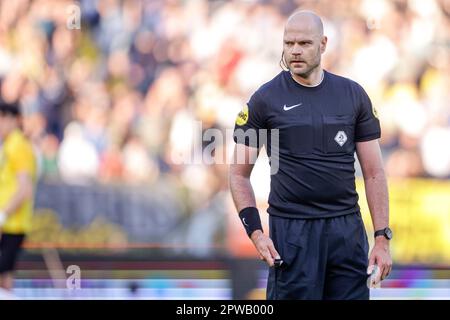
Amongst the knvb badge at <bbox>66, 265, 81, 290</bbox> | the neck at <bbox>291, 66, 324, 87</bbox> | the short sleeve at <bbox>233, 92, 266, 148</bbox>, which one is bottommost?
the knvb badge at <bbox>66, 265, 81, 290</bbox>

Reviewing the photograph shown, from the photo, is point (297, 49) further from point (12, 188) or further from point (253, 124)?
point (12, 188)

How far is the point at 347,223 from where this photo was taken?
518 centimetres

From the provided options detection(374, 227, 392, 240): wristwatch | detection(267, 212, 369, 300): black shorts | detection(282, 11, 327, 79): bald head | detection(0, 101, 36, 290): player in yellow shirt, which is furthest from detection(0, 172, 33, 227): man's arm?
detection(374, 227, 392, 240): wristwatch

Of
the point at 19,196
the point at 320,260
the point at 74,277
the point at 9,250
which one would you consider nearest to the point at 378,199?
the point at 320,260

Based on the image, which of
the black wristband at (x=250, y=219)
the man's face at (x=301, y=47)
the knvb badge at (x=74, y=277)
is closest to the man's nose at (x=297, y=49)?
the man's face at (x=301, y=47)

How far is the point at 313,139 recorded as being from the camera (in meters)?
5.12

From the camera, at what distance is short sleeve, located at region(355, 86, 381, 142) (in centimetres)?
520

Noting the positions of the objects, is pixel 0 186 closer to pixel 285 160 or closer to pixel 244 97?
pixel 244 97

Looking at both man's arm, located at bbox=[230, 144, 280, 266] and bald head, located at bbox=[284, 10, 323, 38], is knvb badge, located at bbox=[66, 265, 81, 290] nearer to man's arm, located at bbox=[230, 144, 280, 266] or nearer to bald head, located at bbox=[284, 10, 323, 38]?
man's arm, located at bbox=[230, 144, 280, 266]

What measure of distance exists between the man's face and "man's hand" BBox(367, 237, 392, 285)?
0.94 m

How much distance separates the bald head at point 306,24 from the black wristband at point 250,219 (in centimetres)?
92

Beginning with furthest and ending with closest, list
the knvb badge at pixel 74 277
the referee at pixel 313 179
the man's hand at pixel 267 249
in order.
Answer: the knvb badge at pixel 74 277 → the referee at pixel 313 179 → the man's hand at pixel 267 249

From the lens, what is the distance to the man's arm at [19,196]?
904 cm

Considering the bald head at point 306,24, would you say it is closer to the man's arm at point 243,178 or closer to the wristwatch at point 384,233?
the man's arm at point 243,178
